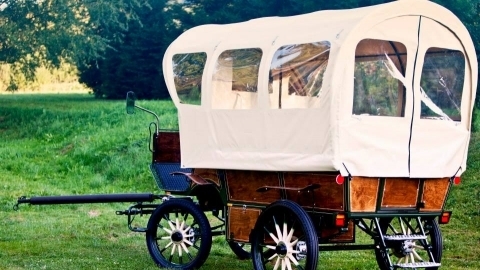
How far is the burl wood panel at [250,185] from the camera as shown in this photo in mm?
8945

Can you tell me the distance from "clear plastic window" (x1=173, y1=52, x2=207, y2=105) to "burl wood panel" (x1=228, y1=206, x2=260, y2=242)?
1219mm

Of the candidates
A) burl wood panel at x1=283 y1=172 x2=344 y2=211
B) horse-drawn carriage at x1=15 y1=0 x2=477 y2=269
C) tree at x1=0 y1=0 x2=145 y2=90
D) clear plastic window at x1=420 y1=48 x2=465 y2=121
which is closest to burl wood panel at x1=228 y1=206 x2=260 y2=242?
horse-drawn carriage at x1=15 y1=0 x2=477 y2=269

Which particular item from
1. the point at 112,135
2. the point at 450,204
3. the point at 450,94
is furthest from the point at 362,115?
the point at 112,135

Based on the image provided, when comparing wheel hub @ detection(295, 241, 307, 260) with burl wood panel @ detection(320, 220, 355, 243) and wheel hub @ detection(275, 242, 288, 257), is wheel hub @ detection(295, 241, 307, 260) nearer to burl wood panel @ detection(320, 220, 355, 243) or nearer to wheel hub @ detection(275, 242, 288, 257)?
wheel hub @ detection(275, 242, 288, 257)

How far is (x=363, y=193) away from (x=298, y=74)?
126 cm

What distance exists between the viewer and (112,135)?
23.4 m

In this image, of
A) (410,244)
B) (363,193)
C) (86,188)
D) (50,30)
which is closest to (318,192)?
(363,193)

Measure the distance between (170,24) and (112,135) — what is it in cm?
1190

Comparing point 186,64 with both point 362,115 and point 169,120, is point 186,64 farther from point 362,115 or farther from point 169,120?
point 169,120

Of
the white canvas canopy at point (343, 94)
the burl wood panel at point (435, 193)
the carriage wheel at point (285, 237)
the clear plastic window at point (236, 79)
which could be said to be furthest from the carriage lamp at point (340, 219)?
the clear plastic window at point (236, 79)

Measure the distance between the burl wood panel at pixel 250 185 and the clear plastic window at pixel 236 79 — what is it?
0.67 metres

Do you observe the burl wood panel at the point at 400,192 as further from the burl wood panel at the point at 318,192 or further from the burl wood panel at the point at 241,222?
the burl wood panel at the point at 241,222

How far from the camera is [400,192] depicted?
859 centimetres

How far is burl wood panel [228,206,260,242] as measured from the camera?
9109mm
